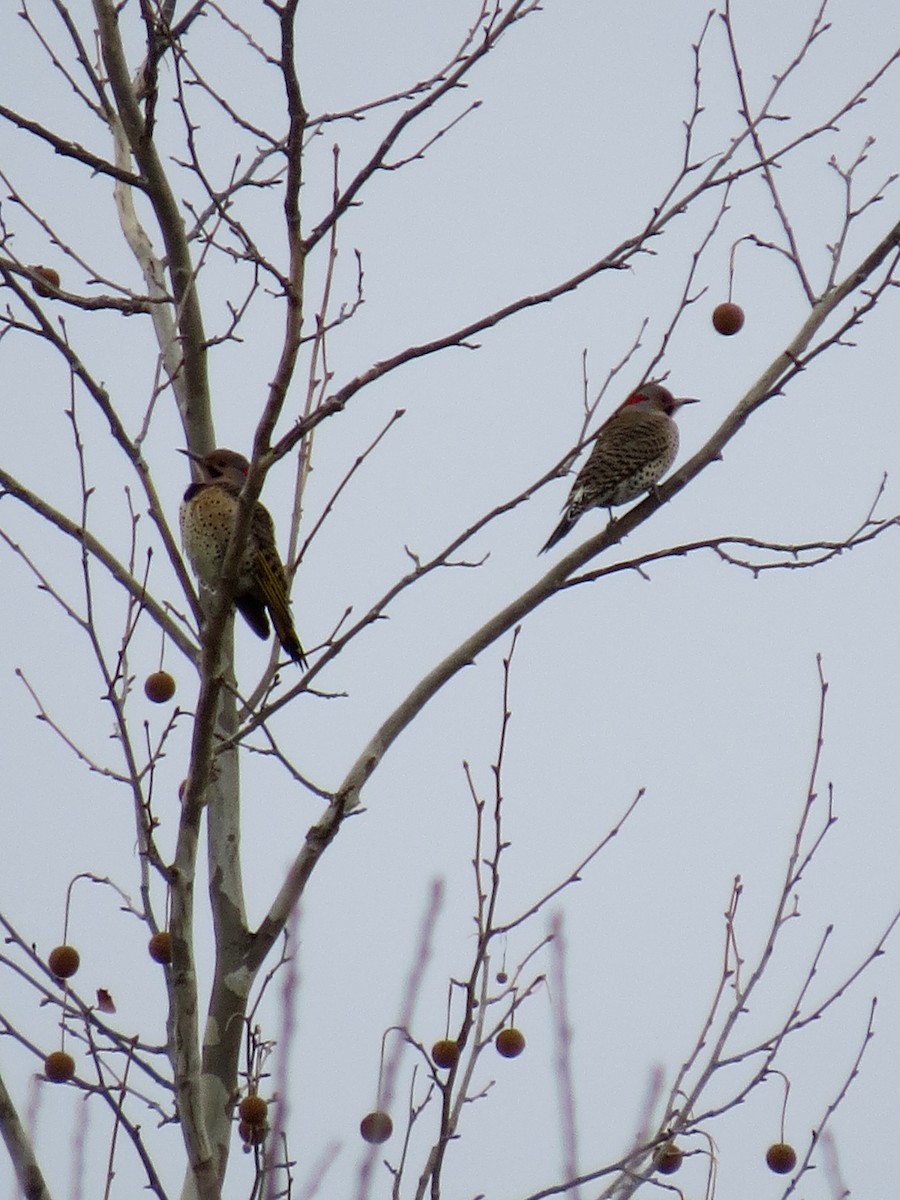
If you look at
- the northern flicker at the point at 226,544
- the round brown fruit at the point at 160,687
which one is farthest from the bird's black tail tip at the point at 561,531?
the round brown fruit at the point at 160,687

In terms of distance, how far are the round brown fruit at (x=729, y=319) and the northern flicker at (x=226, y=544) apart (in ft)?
4.94

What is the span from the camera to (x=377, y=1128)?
3100 mm

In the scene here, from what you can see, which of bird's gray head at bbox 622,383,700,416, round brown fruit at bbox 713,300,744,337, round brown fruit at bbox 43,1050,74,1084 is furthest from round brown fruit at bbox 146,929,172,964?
bird's gray head at bbox 622,383,700,416

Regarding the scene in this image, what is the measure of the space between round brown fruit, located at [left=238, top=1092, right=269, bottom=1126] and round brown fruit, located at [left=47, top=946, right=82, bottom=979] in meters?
0.67

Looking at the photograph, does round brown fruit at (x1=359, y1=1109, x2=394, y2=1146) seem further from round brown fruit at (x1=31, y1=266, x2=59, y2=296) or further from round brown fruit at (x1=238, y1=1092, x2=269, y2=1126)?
round brown fruit at (x1=31, y1=266, x2=59, y2=296)

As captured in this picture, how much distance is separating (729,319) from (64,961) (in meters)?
2.66

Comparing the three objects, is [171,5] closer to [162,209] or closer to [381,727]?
[162,209]

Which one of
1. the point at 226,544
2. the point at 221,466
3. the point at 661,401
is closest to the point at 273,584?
the point at 221,466

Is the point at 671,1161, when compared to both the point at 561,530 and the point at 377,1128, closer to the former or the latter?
the point at 377,1128

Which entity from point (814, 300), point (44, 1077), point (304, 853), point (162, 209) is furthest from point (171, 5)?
point (44, 1077)

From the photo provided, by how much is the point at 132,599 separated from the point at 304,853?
74 centimetres

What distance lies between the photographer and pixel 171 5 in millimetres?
4484

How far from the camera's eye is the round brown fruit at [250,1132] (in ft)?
11.1

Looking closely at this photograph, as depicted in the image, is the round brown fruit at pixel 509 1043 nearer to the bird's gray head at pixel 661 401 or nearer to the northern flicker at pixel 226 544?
the northern flicker at pixel 226 544
